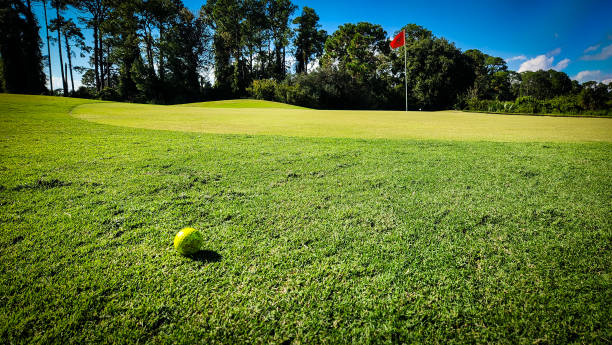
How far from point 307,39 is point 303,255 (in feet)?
171

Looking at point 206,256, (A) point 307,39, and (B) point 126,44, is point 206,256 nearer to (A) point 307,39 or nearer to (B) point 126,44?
(B) point 126,44

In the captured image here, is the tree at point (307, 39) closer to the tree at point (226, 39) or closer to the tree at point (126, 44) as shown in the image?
the tree at point (226, 39)

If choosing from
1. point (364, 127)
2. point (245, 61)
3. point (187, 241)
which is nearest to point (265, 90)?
point (245, 61)

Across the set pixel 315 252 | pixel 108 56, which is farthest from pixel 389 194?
pixel 108 56

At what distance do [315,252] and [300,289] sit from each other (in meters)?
0.40

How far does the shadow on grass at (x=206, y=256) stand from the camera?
1889mm

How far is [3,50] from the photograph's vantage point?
25.2 m

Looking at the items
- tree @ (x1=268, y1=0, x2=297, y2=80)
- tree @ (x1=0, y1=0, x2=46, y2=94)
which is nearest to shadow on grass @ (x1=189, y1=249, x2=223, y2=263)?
tree @ (x1=0, y1=0, x2=46, y2=94)

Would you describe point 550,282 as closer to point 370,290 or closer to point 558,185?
point 370,290

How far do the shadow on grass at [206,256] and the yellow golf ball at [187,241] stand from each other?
0.05 metres

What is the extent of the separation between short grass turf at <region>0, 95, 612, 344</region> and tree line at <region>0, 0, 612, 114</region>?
1046 inches

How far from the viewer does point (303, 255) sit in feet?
6.39

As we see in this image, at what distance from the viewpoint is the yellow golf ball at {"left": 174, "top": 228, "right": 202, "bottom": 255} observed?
6.22 ft

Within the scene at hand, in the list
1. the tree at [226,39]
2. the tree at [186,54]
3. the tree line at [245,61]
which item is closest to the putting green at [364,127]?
the tree line at [245,61]
